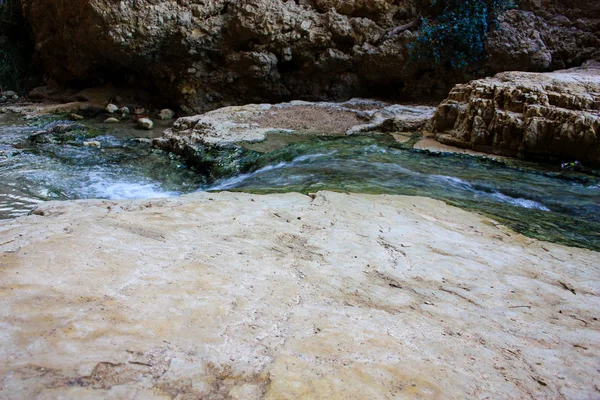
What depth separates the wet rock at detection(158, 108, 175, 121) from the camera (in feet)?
31.7

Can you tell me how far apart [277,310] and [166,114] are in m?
9.03

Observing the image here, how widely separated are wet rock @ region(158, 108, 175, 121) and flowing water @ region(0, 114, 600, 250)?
2.94 metres

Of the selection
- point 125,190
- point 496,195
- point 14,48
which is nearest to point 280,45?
point 125,190

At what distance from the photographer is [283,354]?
128cm

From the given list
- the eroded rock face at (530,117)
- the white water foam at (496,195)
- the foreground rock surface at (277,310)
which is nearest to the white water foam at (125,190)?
the foreground rock surface at (277,310)

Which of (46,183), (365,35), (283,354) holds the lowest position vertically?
(46,183)

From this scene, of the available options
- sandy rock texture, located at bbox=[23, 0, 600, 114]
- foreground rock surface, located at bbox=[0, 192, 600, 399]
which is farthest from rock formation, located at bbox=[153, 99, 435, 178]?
foreground rock surface, located at bbox=[0, 192, 600, 399]

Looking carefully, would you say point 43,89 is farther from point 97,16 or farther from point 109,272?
point 109,272

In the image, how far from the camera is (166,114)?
31.9ft

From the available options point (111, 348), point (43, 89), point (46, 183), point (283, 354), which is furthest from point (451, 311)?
point (43, 89)

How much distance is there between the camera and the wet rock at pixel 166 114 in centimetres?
967

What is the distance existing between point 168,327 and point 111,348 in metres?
0.19

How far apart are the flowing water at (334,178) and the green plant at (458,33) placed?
145 inches

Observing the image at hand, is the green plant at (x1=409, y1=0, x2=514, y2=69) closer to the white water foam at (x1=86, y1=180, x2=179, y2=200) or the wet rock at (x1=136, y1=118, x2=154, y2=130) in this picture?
the wet rock at (x1=136, y1=118, x2=154, y2=130)
